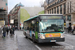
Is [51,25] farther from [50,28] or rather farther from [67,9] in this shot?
[67,9]

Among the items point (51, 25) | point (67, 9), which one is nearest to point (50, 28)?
point (51, 25)

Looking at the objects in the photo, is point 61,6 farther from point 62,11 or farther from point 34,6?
point 34,6

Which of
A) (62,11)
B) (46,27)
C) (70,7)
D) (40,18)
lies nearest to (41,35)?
(46,27)

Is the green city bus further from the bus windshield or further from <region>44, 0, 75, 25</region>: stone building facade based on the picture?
<region>44, 0, 75, 25</region>: stone building facade

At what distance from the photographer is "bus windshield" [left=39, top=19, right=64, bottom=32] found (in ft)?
33.2

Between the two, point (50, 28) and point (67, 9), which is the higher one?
point (67, 9)

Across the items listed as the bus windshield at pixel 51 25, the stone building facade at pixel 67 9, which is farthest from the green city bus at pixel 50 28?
the stone building facade at pixel 67 9

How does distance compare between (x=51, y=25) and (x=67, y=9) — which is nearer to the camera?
(x=51, y=25)

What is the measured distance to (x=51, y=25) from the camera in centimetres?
1018

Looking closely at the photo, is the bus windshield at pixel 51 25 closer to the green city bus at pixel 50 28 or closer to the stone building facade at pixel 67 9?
the green city bus at pixel 50 28

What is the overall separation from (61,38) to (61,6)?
54.0 metres

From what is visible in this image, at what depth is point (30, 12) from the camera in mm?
71500

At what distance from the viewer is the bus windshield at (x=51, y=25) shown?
33.2ft

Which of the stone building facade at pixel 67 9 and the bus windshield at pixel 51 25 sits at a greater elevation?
the stone building facade at pixel 67 9
